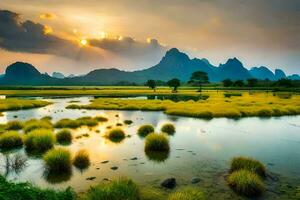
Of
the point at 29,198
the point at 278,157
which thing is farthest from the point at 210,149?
the point at 29,198

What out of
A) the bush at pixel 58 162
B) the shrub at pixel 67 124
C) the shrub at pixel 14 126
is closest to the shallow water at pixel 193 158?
the bush at pixel 58 162

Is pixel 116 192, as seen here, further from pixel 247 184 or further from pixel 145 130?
pixel 145 130

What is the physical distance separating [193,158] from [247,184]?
10.4 metres

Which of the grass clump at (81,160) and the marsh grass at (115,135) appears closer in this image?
the grass clump at (81,160)

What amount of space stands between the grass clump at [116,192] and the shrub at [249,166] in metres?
9.73

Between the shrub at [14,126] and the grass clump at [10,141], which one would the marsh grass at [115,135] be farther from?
the shrub at [14,126]

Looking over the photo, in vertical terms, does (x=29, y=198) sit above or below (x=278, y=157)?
above

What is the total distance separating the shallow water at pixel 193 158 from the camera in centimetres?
2370

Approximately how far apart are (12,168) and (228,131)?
3231 cm

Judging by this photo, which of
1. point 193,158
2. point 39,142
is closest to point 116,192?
point 193,158

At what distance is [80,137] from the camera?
137 feet

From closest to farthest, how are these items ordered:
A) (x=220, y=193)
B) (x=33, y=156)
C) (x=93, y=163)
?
(x=220, y=193), (x=93, y=163), (x=33, y=156)

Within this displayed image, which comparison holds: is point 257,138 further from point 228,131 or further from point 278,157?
point 278,157

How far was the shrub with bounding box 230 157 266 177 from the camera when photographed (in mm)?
24812
